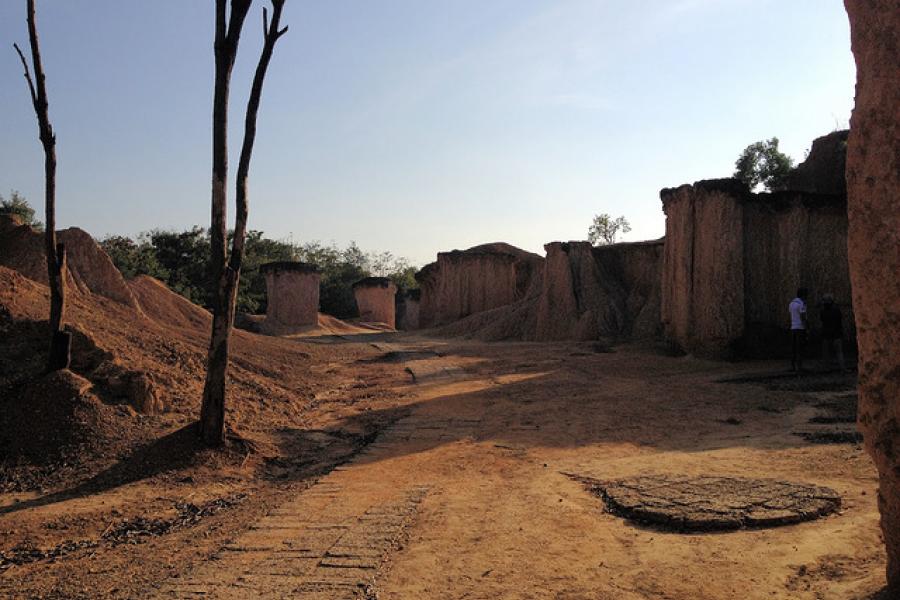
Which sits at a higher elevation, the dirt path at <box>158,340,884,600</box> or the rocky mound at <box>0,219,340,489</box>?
the rocky mound at <box>0,219,340,489</box>

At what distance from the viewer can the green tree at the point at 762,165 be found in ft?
73.0

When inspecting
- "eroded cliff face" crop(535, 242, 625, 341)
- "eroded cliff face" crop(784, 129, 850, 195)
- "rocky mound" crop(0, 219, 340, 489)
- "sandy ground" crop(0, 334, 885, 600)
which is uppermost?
"eroded cliff face" crop(784, 129, 850, 195)

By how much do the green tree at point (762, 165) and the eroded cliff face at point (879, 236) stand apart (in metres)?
21.4

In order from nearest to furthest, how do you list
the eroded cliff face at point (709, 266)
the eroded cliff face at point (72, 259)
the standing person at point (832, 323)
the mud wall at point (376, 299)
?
the standing person at point (832, 323) < the eroded cliff face at point (72, 259) < the eroded cliff face at point (709, 266) < the mud wall at point (376, 299)

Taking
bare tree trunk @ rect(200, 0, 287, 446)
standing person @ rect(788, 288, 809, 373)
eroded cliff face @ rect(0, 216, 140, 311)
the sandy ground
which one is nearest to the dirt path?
the sandy ground

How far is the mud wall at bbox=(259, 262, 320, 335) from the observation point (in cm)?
2788

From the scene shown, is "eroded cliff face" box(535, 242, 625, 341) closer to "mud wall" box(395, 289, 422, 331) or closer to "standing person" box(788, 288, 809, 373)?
"standing person" box(788, 288, 809, 373)

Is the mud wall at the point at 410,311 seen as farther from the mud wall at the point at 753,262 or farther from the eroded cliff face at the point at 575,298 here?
the mud wall at the point at 753,262

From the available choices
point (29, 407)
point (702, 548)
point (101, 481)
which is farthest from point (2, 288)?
point (702, 548)

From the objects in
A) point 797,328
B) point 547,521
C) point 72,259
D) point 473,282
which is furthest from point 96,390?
point 473,282

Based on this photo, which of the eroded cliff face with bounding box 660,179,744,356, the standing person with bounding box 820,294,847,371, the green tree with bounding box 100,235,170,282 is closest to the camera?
the standing person with bounding box 820,294,847,371

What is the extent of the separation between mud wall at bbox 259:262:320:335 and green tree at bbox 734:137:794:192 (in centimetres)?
1665

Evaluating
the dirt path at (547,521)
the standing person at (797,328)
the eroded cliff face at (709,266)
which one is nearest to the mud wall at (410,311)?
the eroded cliff face at (709,266)

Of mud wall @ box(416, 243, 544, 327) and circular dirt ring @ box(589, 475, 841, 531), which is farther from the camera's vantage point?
mud wall @ box(416, 243, 544, 327)
